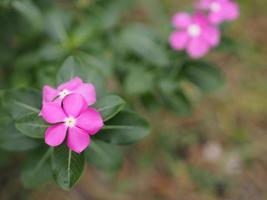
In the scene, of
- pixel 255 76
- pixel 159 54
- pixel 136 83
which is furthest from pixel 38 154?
pixel 255 76

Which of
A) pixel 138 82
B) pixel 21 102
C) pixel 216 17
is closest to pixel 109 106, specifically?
pixel 21 102

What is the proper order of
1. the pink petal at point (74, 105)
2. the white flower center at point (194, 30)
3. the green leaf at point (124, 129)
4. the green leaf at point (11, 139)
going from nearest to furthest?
the pink petal at point (74, 105)
the green leaf at point (124, 129)
the green leaf at point (11, 139)
the white flower center at point (194, 30)

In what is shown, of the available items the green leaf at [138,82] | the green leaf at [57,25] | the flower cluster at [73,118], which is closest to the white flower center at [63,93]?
the flower cluster at [73,118]

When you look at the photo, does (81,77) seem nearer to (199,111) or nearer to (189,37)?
(189,37)

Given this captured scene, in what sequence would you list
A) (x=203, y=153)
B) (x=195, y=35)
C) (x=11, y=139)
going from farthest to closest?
(x=203, y=153)
(x=195, y=35)
(x=11, y=139)

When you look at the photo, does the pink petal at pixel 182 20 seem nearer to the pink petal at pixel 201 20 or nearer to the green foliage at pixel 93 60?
the pink petal at pixel 201 20

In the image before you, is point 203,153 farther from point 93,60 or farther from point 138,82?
point 93,60
